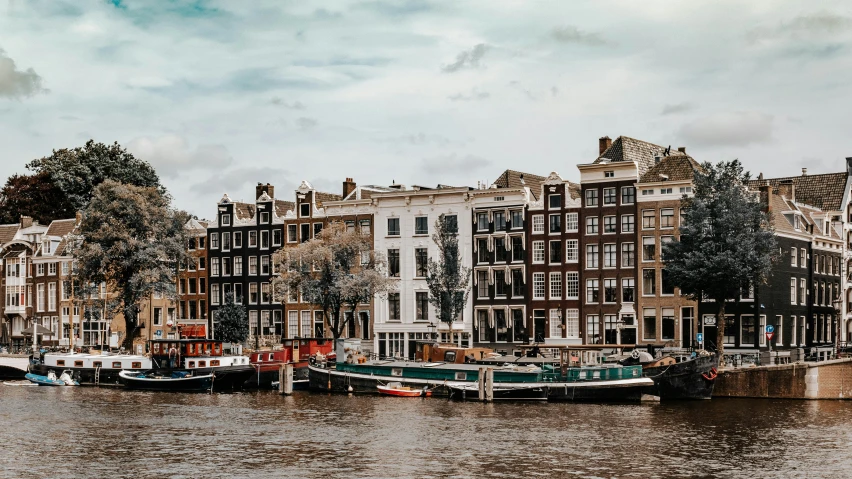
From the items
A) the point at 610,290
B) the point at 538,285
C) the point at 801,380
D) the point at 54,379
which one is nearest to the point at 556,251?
the point at 538,285

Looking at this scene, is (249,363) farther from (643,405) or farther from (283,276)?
(643,405)

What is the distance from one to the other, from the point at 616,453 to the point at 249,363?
44.8 meters

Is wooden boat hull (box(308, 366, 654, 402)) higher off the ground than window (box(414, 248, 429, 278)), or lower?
lower

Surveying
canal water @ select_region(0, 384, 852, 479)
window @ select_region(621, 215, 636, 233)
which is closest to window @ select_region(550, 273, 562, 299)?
window @ select_region(621, 215, 636, 233)

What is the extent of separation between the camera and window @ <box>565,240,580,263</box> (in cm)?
10194

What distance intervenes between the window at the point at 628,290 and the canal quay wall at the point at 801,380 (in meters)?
19.3

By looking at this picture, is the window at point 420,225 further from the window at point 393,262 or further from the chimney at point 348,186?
the chimney at point 348,186

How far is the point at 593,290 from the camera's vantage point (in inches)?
3974

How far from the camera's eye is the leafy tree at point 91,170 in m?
136

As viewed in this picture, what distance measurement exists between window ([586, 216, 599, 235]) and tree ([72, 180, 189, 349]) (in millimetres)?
34952

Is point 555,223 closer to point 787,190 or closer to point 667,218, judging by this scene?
point 667,218

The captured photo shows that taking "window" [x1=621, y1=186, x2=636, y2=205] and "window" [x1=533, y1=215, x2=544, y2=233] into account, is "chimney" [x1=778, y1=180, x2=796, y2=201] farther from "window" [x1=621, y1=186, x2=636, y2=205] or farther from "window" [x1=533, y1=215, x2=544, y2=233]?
"window" [x1=533, y1=215, x2=544, y2=233]

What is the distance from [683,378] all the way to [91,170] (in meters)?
80.7

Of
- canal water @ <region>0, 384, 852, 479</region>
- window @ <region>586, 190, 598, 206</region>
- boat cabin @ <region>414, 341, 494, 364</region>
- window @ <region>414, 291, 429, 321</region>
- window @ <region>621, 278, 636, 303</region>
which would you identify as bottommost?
canal water @ <region>0, 384, 852, 479</region>
